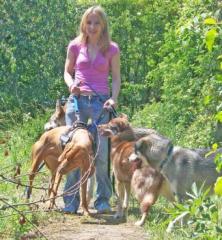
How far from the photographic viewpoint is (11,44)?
13.3 m

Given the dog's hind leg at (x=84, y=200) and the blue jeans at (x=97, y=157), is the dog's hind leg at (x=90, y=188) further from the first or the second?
the dog's hind leg at (x=84, y=200)

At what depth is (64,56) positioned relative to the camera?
13.7 m

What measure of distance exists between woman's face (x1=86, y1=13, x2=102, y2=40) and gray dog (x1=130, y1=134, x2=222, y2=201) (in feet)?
4.16

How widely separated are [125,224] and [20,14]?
24.0ft

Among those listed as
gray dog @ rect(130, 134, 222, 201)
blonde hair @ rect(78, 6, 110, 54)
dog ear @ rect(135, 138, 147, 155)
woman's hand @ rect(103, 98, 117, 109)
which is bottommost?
gray dog @ rect(130, 134, 222, 201)

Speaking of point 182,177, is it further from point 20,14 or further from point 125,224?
point 20,14

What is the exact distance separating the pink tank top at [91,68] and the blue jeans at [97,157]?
0.12 meters

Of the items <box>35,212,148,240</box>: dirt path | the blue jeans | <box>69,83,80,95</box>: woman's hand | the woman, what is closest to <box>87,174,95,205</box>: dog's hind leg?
the blue jeans

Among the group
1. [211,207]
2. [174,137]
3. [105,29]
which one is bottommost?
[174,137]

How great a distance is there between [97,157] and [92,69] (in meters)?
0.97

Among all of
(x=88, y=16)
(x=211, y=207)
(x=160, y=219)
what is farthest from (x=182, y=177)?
(x=211, y=207)

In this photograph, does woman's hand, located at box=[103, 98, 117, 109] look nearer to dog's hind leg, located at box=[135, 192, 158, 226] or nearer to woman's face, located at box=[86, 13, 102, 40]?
woman's face, located at box=[86, 13, 102, 40]

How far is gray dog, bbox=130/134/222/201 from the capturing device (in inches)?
274

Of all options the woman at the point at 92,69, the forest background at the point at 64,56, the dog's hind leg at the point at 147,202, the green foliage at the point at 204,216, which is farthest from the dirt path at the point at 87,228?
the forest background at the point at 64,56
